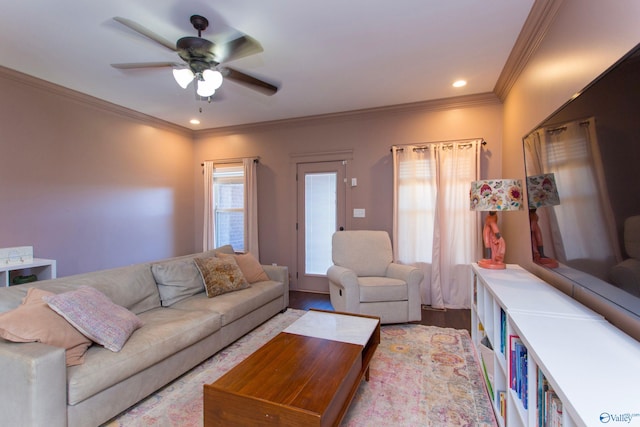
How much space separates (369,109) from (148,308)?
3.48m

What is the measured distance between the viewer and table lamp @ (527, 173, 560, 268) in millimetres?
1573

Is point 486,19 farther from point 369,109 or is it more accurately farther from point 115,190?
point 115,190

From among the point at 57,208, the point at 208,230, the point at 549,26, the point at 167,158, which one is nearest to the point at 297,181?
the point at 208,230

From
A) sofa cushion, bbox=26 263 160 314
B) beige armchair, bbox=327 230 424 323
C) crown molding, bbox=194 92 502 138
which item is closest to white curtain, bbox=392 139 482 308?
crown molding, bbox=194 92 502 138

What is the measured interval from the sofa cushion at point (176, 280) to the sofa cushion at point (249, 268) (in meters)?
0.42

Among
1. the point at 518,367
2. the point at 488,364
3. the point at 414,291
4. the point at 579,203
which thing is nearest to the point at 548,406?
the point at 518,367

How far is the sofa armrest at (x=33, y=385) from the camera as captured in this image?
1.34 metres

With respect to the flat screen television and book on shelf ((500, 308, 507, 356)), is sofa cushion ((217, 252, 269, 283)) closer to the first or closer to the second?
book on shelf ((500, 308, 507, 356))

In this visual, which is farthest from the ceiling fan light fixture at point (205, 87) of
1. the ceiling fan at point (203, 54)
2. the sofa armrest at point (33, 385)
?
the sofa armrest at point (33, 385)

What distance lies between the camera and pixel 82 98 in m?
3.49

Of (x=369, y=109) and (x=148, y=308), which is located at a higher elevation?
(x=369, y=109)

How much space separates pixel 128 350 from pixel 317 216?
3.02 metres

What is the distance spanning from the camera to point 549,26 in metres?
2.06

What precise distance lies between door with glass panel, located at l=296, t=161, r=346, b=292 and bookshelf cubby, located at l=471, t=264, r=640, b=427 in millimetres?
2602
